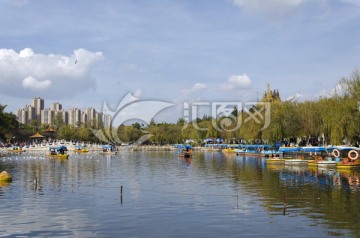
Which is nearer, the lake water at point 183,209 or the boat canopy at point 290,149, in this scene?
the lake water at point 183,209

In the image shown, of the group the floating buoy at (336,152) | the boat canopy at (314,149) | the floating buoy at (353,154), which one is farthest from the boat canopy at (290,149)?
the floating buoy at (353,154)

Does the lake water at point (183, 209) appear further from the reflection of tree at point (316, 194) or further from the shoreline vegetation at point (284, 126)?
the shoreline vegetation at point (284, 126)

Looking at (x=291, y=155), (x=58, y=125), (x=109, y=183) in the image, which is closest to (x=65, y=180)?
(x=109, y=183)

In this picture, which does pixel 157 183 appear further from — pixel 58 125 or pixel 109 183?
pixel 58 125

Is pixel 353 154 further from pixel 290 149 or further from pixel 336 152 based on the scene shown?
pixel 290 149

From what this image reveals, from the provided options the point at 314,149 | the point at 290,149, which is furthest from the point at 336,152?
the point at 290,149

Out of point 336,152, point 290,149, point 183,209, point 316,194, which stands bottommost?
point 183,209

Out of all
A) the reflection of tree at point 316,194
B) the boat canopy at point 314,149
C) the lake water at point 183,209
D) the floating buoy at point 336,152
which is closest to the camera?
the lake water at point 183,209

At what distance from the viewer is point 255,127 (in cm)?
9038

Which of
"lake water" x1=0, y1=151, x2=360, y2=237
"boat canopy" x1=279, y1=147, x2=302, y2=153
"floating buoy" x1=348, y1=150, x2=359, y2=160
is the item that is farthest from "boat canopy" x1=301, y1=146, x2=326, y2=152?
"lake water" x1=0, y1=151, x2=360, y2=237

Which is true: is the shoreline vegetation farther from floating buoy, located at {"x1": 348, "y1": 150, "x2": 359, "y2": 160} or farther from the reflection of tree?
the reflection of tree

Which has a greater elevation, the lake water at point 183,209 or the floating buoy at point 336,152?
the floating buoy at point 336,152

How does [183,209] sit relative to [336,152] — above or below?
below

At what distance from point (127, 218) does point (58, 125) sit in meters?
177
